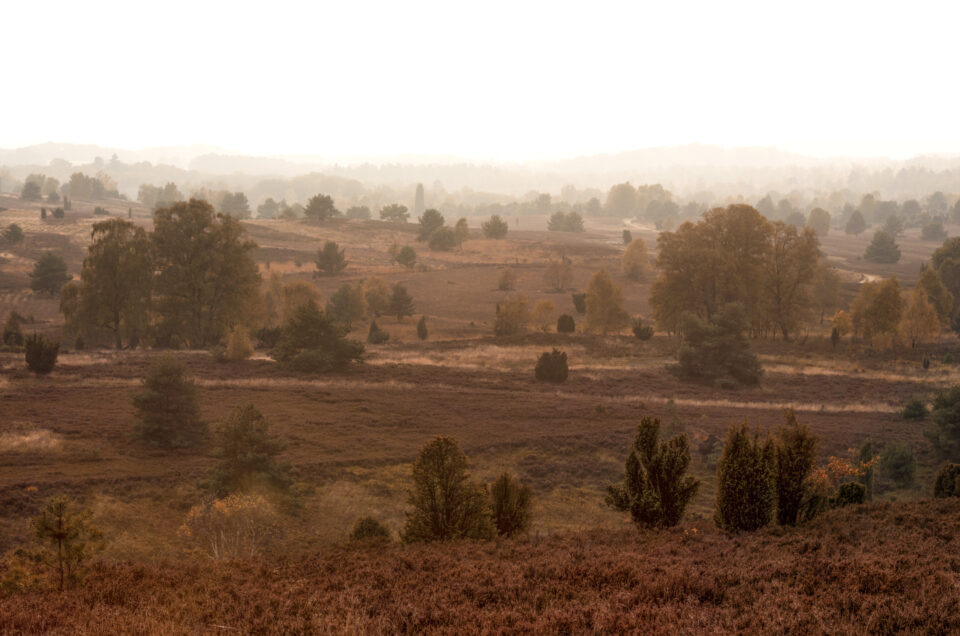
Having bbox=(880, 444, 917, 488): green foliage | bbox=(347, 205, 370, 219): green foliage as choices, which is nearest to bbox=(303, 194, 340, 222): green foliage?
bbox=(347, 205, 370, 219): green foliage

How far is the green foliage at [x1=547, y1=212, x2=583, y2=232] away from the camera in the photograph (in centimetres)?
16888

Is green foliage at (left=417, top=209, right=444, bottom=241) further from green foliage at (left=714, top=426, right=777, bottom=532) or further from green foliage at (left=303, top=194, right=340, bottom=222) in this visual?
green foliage at (left=714, top=426, right=777, bottom=532)

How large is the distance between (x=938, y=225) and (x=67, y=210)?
224m

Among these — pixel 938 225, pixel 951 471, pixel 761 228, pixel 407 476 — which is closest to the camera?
pixel 951 471

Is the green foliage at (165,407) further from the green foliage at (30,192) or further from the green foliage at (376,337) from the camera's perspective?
the green foliage at (30,192)

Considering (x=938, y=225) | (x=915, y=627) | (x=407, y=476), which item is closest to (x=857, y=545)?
(x=915, y=627)

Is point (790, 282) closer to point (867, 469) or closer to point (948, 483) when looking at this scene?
point (867, 469)

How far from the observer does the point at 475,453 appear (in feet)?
96.8

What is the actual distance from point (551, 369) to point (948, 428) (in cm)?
2265

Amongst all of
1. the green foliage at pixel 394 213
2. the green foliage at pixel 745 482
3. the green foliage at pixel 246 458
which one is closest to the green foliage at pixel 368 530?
the green foliage at pixel 246 458

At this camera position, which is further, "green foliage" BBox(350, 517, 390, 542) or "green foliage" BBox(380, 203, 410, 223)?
"green foliage" BBox(380, 203, 410, 223)

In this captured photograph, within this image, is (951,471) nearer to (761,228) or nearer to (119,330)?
(761,228)

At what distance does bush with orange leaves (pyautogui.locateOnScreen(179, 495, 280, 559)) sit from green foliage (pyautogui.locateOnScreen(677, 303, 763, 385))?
1352 inches

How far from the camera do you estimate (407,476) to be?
87.5ft
